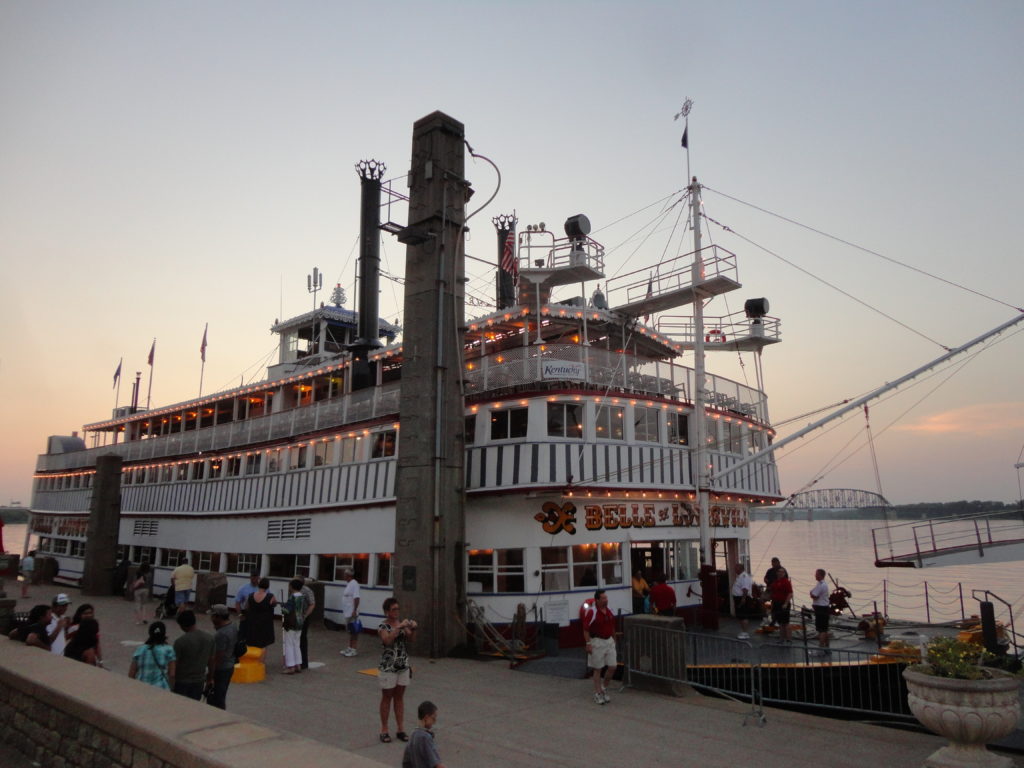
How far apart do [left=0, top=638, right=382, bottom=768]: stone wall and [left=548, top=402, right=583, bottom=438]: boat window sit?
39.7ft

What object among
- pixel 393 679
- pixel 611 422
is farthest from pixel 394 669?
pixel 611 422

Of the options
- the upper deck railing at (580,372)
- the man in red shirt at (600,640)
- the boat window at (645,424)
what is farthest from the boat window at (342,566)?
the man in red shirt at (600,640)

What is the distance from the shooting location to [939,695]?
7.38 metres

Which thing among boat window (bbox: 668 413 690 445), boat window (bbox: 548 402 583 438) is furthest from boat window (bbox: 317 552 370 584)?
boat window (bbox: 668 413 690 445)

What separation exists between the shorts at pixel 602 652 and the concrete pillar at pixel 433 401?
18.2 ft

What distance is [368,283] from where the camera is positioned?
28250mm

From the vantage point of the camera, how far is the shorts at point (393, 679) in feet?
30.1

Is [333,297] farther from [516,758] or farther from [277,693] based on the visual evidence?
[516,758]

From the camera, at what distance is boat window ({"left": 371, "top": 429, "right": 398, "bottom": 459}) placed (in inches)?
835

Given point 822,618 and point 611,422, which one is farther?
point 611,422

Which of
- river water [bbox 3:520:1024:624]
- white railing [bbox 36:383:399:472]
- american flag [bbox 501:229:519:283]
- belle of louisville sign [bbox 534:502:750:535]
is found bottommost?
river water [bbox 3:520:1024:624]

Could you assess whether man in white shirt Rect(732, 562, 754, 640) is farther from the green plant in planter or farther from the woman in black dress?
the woman in black dress

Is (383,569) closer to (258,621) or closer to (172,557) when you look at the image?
(258,621)

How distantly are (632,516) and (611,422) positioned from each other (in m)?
2.58
